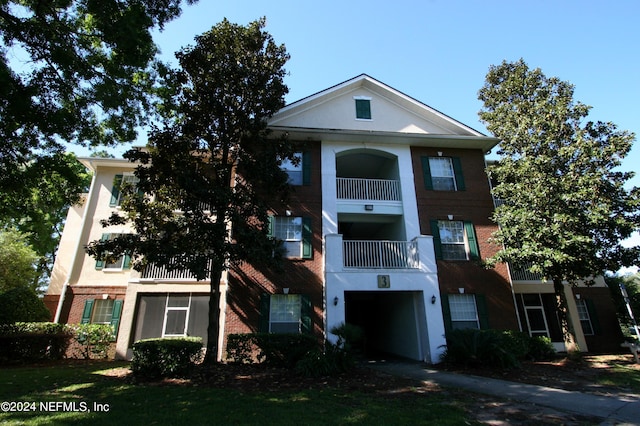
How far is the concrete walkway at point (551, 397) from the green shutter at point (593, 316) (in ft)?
38.0

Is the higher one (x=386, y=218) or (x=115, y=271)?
(x=386, y=218)

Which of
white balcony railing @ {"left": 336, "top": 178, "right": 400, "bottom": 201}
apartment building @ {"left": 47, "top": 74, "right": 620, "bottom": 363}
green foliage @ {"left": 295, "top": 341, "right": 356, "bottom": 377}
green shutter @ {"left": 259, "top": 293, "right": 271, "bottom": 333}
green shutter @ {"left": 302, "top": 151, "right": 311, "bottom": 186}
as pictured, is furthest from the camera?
white balcony railing @ {"left": 336, "top": 178, "right": 400, "bottom": 201}

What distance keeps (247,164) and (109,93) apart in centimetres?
463

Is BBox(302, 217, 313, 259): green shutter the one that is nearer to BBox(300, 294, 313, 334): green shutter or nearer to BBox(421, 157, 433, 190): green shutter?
BBox(300, 294, 313, 334): green shutter

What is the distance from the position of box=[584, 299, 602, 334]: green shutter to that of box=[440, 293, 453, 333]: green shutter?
9707mm

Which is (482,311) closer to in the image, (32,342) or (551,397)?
(551,397)

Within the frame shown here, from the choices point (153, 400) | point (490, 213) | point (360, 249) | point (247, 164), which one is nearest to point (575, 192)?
point (490, 213)

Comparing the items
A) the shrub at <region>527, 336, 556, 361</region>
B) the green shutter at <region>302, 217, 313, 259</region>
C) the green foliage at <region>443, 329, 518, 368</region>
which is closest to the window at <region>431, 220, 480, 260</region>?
the green foliage at <region>443, 329, 518, 368</region>

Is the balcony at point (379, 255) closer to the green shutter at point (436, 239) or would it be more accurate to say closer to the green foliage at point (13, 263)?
the green shutter at point (436, 239)

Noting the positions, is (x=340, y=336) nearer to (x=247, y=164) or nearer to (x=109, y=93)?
(x=247, y=164)

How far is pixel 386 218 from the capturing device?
15688 mm

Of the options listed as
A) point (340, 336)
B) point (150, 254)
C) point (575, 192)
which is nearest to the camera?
point (150, 254)

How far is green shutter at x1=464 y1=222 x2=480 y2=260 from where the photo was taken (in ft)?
Answer: 47.5

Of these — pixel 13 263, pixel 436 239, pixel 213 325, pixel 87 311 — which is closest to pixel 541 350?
pixel 436 239
